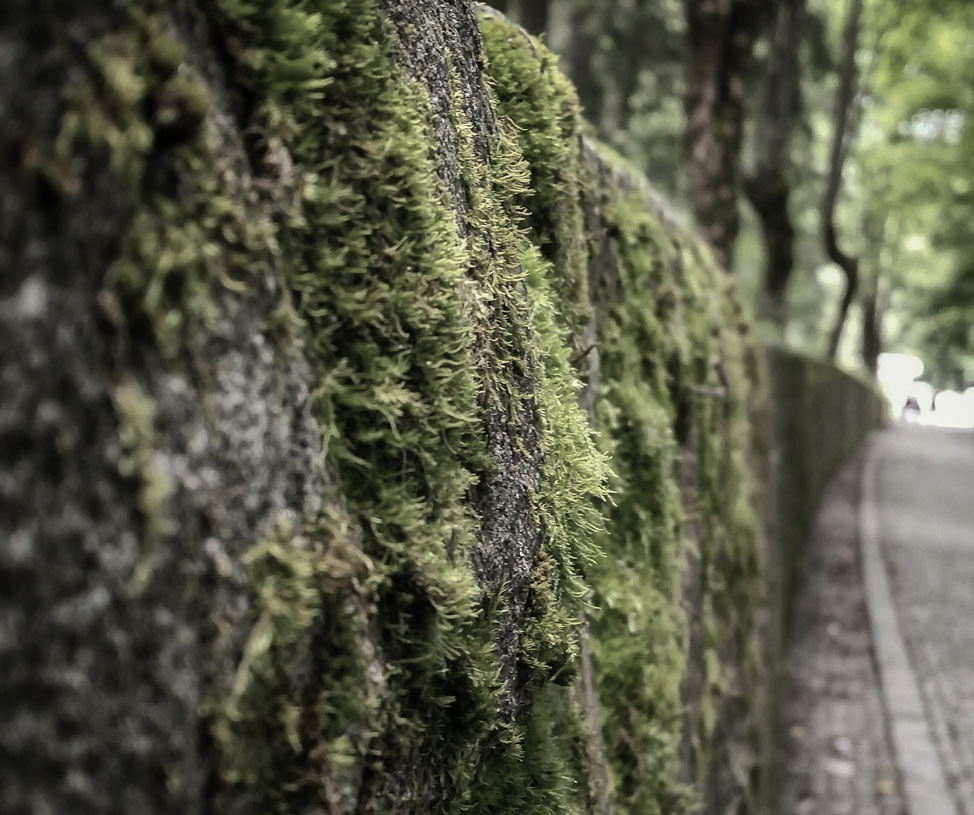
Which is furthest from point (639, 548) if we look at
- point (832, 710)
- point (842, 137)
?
point (842, 137)

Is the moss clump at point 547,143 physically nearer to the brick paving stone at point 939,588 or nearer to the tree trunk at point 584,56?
the brick paving stone at point 939,588

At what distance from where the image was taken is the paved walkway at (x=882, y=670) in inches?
196

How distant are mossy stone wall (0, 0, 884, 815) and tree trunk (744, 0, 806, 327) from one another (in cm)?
989

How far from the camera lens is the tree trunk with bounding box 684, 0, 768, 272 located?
271 inches

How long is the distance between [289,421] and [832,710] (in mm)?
6281

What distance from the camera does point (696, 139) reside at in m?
7.05

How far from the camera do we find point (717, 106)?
7.00 metres

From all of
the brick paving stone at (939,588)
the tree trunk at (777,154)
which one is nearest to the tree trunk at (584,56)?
the tree trunk at (777,154)

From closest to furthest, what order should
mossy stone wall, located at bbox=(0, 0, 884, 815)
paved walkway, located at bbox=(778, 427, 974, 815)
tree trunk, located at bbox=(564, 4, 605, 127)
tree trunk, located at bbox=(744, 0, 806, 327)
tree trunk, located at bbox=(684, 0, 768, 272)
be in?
1. mossy stone wall, located at bbox=(0, 0, 884, 815)
2. paved walkway, located at bbox=(778, 427, 974, 815)
3. tree trunk, located at bbox=(684, 0, 768, 272)
4. tree trunk, located at bbox=(564, 4, 605, 127)
5. tree trunk, located at bbox=(744, 0, 806, 327)

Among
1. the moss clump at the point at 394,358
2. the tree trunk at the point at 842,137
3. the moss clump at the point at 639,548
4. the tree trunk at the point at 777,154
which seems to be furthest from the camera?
the tree trunk at the point at 842,137

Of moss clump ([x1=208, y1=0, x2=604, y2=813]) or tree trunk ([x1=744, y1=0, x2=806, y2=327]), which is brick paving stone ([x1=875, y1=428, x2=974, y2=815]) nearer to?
tree trunk ([x1=744, y1=0, x2=806, y2=327])

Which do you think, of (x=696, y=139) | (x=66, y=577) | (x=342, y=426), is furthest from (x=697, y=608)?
(x=696, y=139)

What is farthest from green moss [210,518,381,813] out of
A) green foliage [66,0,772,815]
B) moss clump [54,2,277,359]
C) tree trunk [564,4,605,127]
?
tree trunk [564,4,605,127]

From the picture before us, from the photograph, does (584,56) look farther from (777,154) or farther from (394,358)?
(394,358)
